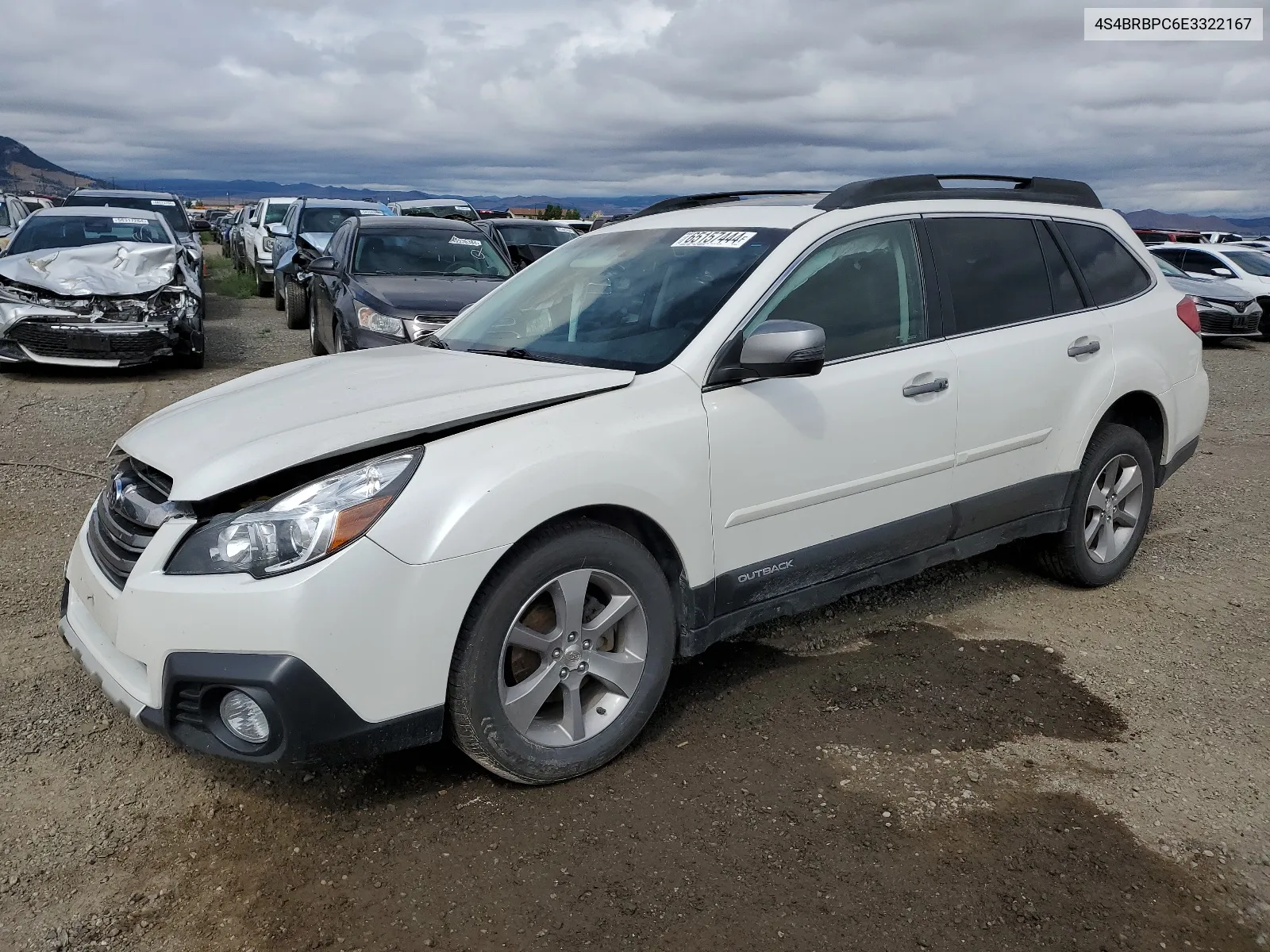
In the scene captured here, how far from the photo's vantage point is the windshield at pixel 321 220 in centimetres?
1481

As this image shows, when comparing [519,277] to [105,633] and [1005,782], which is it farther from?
[1005,782]

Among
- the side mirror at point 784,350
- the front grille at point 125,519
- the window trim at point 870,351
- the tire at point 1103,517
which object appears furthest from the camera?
the tire at point 1103,517

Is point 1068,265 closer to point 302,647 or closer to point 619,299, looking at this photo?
point 619,299

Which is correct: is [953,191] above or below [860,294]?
above

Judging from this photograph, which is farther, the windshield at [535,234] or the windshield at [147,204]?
the windshield at [535,234]

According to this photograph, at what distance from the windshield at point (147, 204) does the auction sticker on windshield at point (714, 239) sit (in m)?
13.8

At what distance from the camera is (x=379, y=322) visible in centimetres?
849

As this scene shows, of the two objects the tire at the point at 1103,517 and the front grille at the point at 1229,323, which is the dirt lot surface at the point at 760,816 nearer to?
the tire at the point at 1103,517

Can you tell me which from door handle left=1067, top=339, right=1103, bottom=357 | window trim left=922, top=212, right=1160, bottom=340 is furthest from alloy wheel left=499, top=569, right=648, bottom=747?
door handle left=1067, top=339, right=1103, bottom=357

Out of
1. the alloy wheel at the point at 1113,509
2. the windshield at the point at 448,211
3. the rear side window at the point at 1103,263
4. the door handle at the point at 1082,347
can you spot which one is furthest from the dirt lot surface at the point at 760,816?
the windshield at the point at 448,211

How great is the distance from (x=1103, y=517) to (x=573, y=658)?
2.96 m

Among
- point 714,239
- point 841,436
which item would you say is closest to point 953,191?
point 714,239

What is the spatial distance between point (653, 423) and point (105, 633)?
67.0 inches

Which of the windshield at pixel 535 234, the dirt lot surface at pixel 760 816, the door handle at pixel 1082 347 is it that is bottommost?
the dirt lot surface at pixel 760 816
